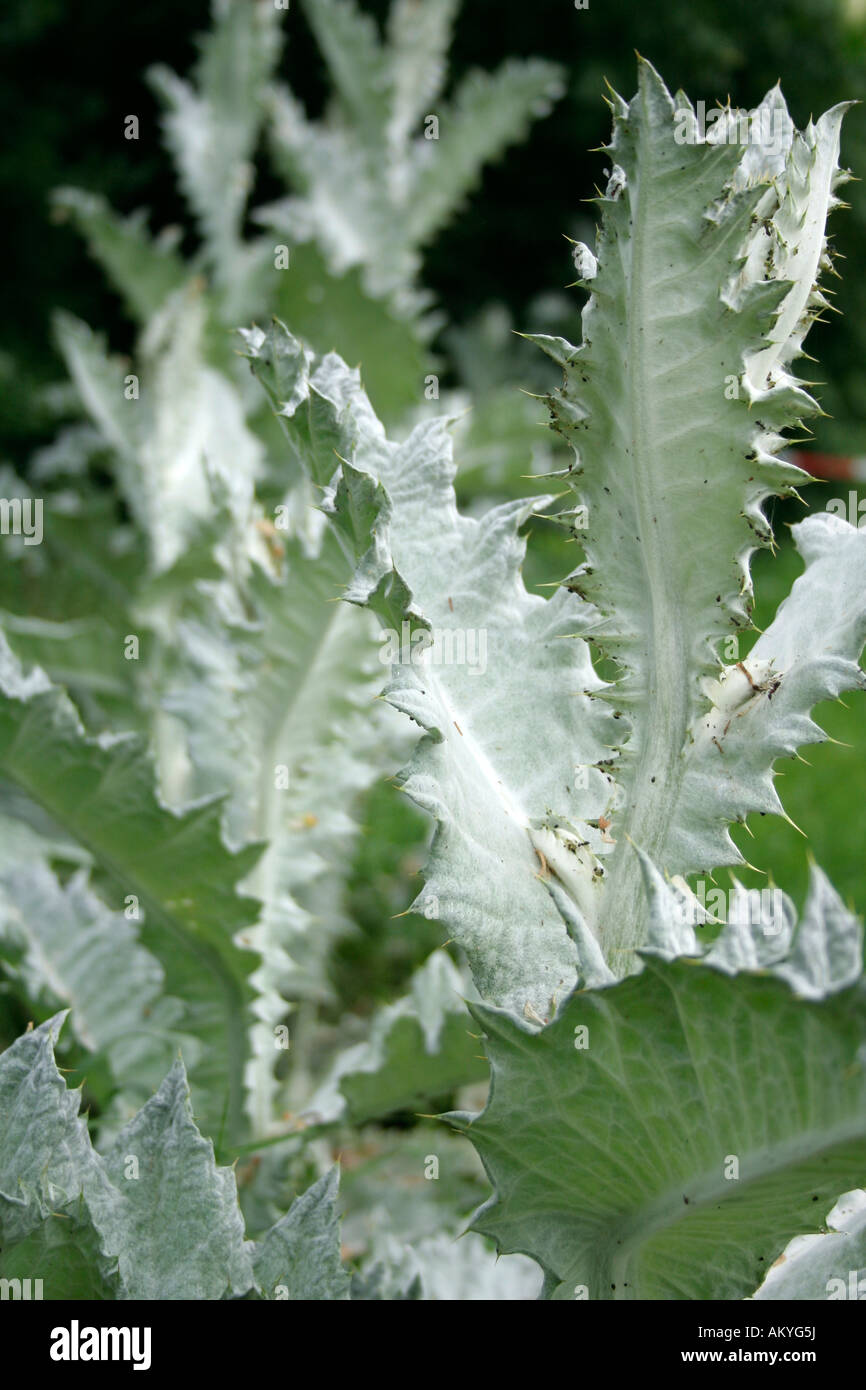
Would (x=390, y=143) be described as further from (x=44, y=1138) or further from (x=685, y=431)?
(x=44, y=1138)

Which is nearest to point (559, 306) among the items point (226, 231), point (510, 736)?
point (226, 231)

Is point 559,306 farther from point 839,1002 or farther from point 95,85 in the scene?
point 839,1002

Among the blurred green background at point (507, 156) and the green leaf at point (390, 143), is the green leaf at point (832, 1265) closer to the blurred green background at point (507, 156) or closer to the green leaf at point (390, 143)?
the blurred green background at point (507, 156)

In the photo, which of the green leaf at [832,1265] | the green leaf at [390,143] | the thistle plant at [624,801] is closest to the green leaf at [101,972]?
the thistle plant at [624,801]

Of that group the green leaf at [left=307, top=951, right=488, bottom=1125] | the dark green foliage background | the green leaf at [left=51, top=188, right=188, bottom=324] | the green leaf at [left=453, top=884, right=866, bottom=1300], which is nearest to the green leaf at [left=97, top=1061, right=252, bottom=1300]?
the green leaf at [left=453, top=884, right=866, bottom=1300]

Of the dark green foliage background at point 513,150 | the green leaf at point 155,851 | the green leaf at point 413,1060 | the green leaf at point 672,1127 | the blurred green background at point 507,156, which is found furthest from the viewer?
the dark green foliage background at point 513,150

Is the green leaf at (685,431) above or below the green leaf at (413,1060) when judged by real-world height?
above

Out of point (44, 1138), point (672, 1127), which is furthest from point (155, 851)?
point (672, 1127)
